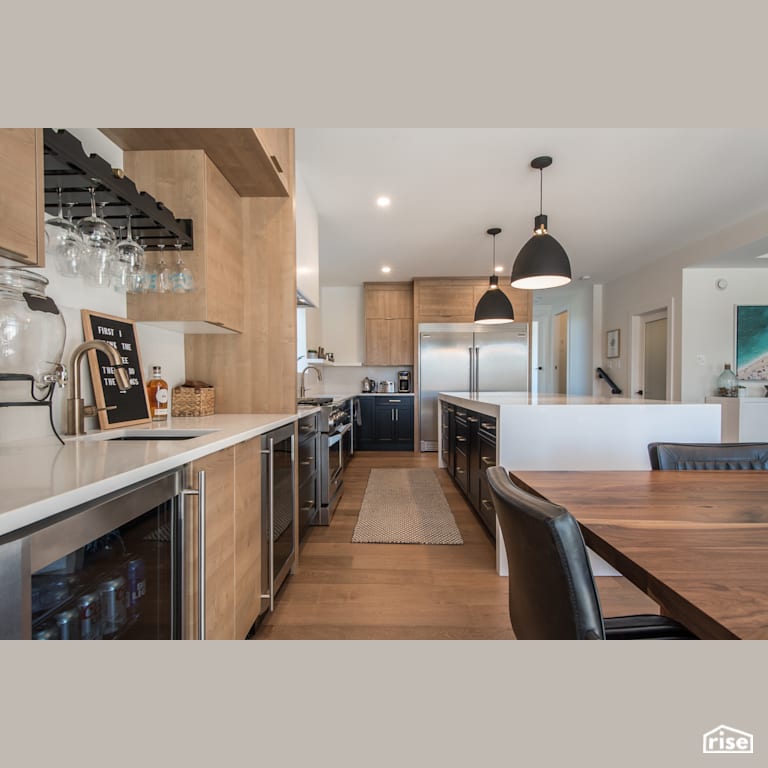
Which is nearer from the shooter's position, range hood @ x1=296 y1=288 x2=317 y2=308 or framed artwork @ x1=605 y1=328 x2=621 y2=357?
range hood @ x1=296 y1=288 x2=317 y2=308

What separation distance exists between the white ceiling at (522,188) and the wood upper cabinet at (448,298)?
90 cm

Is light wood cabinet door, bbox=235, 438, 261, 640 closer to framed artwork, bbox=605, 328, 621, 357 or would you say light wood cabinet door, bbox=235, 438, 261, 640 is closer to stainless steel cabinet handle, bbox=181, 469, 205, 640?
stainless steel cabinet handle, bbox=181, 469, 205, 640

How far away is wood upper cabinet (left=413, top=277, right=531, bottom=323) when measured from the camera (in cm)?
570

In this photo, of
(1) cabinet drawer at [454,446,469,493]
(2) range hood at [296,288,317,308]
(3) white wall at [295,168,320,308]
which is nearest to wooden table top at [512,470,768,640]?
(1) cabinet drawer at [454,446,469,493]

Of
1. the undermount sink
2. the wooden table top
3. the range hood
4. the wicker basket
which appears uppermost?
the range hood

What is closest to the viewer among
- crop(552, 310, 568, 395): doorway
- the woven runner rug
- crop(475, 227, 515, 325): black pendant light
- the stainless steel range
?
the woven runner rug

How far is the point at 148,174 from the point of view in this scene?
1.69 m

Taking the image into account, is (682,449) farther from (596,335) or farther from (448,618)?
(596,335)

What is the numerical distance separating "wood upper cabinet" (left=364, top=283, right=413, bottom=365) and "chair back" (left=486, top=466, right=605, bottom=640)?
5239 mm

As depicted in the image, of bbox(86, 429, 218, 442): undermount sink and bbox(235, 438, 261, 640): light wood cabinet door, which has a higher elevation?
bbox(86, 429, 218, 442): undermount sink

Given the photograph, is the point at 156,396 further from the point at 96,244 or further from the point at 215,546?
the point at 215,546

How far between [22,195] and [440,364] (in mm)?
4997

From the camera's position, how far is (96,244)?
121 cm

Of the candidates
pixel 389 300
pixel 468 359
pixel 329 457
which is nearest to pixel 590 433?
pixel 329 457
